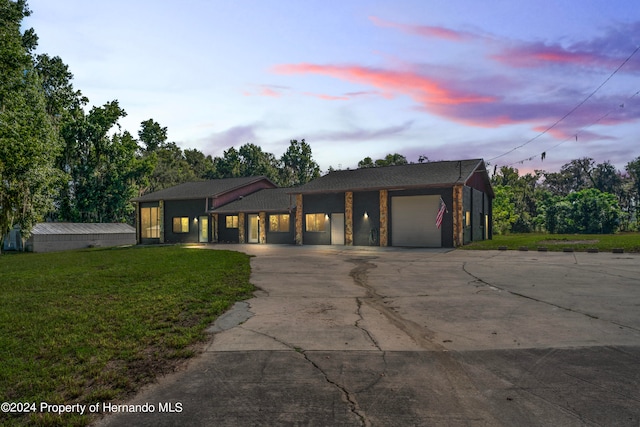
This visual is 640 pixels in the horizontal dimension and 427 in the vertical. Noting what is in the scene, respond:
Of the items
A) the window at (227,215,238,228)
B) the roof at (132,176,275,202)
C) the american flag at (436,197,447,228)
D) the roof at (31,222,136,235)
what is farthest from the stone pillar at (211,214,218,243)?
the american flag at (436,197,447,228)

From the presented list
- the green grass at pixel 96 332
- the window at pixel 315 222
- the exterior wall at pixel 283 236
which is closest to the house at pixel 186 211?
the exterior wall at pixel 283 236

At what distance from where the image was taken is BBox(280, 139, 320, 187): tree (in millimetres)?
68000

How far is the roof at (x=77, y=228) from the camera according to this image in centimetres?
3135

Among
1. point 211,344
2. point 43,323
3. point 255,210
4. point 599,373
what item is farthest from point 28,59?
point 599,373

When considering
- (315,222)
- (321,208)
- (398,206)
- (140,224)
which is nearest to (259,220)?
(315,222)

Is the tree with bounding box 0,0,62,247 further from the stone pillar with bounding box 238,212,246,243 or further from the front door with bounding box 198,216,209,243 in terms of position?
the stone pillar with bounding box 238,212,246,243

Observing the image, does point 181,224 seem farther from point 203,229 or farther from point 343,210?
point 343,210

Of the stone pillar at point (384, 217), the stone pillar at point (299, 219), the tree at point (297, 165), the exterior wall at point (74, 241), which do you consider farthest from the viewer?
the tree at point (297, 165)

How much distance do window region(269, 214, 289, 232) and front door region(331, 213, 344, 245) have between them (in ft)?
13.9

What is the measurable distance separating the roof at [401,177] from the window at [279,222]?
2511 mm

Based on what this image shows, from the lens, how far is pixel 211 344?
5.24m

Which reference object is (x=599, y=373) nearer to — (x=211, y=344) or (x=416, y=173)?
(x=211, y=344)

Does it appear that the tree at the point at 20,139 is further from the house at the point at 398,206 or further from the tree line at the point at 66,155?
the house at the point at 398,206

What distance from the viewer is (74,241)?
33031 mm
